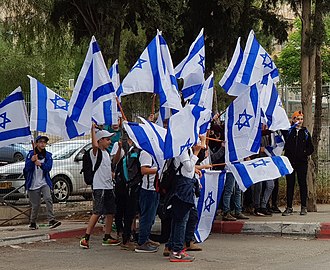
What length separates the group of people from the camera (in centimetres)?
980

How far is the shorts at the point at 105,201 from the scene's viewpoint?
10828 millimetres

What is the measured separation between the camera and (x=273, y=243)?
11398 mm

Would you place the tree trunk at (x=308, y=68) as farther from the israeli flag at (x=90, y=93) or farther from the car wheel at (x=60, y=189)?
the car wheel at (x=60, y=189)

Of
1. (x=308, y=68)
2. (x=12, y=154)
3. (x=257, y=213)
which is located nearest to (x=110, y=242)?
(x=257, y=213)

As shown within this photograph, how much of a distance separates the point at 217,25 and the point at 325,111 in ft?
12.0

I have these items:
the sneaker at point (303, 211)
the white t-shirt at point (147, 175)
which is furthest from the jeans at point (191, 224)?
the sneaker at point (303, 211)

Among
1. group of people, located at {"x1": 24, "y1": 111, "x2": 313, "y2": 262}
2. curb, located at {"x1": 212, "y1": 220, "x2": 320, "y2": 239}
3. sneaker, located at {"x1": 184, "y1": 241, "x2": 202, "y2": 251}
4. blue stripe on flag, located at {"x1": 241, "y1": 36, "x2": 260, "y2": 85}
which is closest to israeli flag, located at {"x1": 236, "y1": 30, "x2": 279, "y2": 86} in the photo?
blue stripe on flag, located at {"x1": 241, "y1": 36, "x2": 260, "y2": 85}

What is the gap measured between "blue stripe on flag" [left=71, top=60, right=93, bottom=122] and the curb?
3.36 m

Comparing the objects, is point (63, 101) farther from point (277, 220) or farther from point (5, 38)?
point (5, 38)

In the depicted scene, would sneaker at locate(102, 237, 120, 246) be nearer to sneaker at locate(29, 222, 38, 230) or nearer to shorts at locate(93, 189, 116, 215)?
shorts at locate(93, 189, 116, 215)

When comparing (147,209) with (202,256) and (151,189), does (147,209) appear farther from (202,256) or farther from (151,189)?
(202,256)

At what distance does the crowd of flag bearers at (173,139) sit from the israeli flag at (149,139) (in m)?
0.02

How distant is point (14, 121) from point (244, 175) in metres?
3.95

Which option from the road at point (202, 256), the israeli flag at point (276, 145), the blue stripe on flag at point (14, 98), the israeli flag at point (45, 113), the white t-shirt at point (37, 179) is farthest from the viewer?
the israeli flag at point (276, 145)
